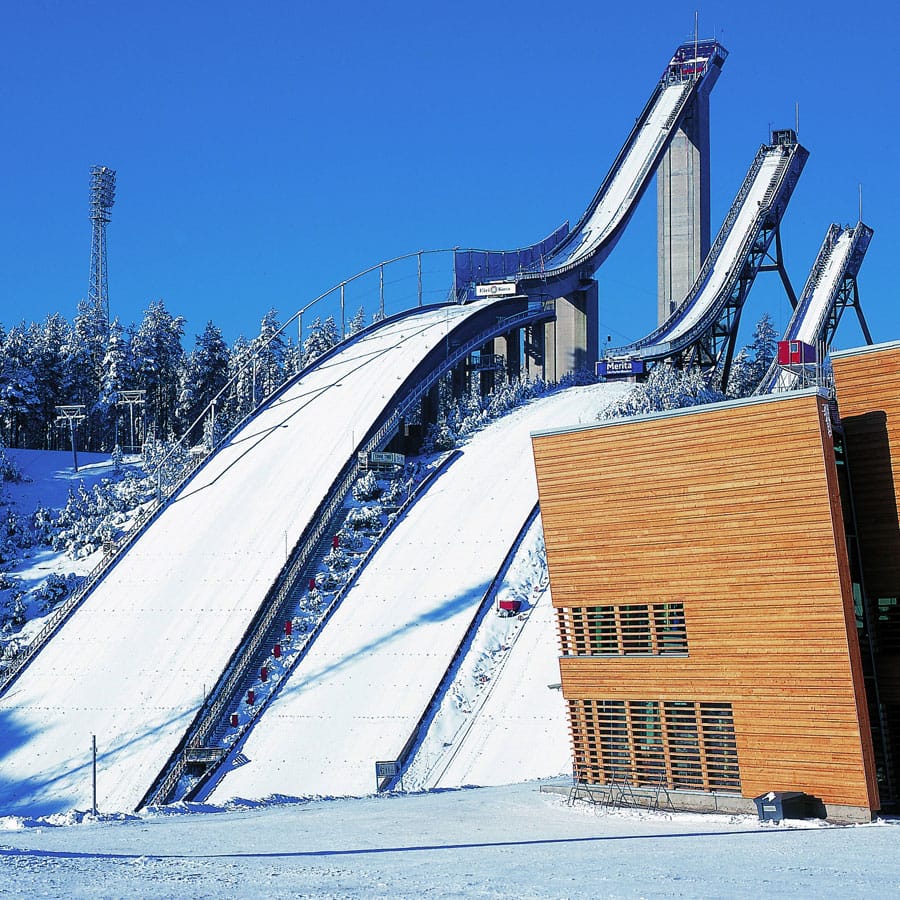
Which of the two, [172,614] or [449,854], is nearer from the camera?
[449,854]

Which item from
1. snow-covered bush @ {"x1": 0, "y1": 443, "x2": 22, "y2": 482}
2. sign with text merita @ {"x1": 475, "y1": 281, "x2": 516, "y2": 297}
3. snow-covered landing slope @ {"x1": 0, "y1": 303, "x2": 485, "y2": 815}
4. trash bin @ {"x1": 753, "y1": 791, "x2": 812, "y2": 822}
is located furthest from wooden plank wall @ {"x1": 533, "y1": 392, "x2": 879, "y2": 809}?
sign with text merita @ {"x1": 475, "y1": 281, "x2": 516, "y2": 297}

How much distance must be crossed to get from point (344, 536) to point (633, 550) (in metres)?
20.8

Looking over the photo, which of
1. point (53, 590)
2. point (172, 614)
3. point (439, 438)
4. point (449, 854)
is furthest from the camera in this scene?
point (439, 438)

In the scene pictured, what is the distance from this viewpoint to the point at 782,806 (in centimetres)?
2184

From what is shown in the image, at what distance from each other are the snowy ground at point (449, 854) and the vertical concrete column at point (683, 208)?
52515mm

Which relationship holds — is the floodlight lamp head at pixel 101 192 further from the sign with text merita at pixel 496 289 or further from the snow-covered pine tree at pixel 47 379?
the sign with text merita at pixel 496 289

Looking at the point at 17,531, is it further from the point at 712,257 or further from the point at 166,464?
the point at 712,257

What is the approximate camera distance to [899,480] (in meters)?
23.4

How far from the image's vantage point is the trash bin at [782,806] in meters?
21.8

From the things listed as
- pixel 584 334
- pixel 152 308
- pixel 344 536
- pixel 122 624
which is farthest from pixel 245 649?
pixel 152 308

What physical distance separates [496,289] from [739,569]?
45.4m

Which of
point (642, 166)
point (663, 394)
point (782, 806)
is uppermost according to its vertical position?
point (642, 166)

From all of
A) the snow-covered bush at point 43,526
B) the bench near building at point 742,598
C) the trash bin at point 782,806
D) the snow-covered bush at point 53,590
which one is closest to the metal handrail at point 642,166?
the snow-covered bush at point 43,526

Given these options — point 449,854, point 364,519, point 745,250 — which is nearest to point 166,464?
point 364,519
